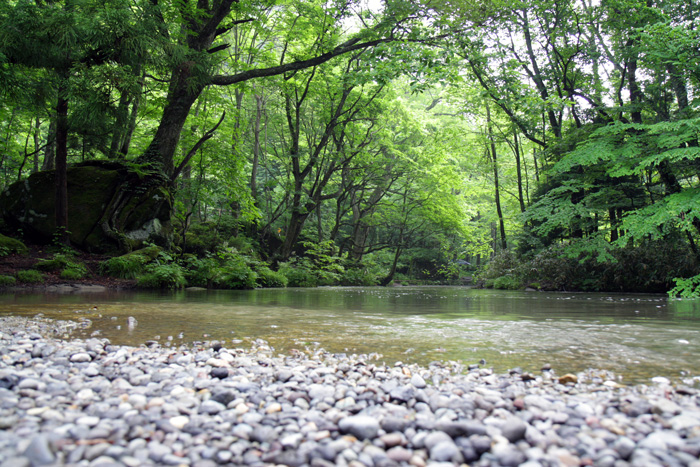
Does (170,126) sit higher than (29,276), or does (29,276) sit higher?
(170,126)

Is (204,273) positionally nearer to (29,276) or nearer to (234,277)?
(234,277)

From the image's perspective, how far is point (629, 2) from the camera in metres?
10.2

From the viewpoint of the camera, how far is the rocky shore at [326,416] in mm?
1155

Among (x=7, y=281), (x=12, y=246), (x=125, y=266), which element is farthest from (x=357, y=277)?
(x=7, y=281)

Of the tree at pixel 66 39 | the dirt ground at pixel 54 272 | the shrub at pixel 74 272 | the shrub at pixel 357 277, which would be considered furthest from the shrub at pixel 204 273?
the shrub at pixel 357 277

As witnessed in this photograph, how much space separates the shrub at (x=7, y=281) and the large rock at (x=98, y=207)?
2480 mm

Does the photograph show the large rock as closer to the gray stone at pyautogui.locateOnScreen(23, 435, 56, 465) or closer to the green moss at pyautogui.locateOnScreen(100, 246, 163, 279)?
the green moss at pyautogui.locateOnScreen(100, 246, 163, 279)

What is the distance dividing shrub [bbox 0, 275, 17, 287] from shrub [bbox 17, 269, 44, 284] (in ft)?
0.44

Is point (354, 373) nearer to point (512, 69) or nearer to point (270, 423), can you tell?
point (270, 423)

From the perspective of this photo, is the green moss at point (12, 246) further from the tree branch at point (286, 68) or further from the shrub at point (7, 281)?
the tree branch at point (286, 68)

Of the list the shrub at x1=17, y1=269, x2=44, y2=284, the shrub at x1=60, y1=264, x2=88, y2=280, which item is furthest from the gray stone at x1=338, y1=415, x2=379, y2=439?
the shrub at x1=60, y1=264, x2=88, y2=280

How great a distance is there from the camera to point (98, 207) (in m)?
9.79

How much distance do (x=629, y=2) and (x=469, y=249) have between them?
52.4ft

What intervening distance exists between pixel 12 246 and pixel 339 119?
10.8 meters
